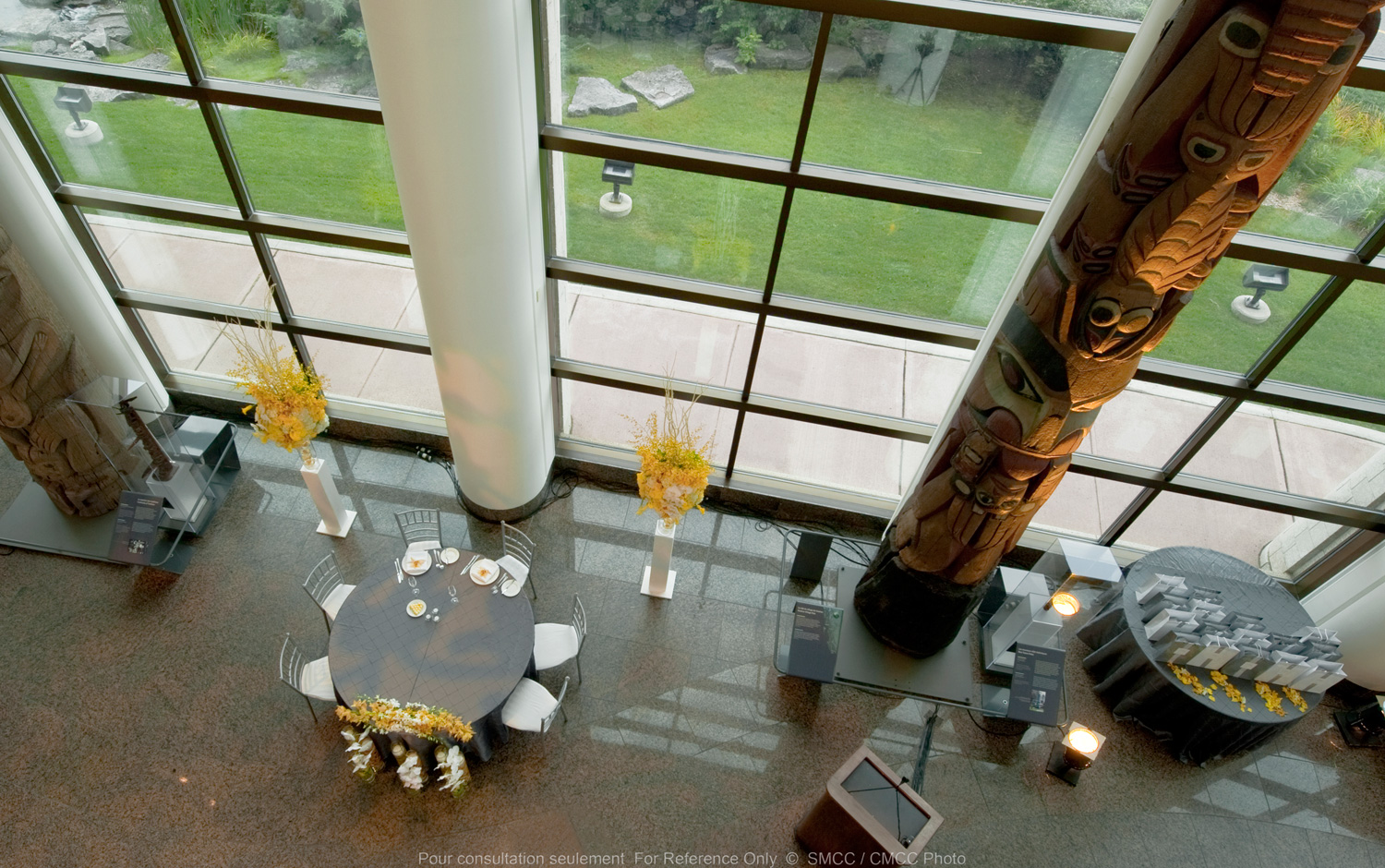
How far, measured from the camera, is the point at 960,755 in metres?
5.88

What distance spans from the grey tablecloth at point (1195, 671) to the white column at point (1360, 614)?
1.51 feet

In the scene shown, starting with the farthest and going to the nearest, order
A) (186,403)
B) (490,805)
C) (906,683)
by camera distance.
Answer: (186,403) < (906,683) < (490,805)

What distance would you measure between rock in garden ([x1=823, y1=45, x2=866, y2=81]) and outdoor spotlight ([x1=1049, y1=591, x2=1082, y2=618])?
3.66m

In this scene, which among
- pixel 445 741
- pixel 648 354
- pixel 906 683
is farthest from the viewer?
pixel 648 354

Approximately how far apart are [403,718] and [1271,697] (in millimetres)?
5704

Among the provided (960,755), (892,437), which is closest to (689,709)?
(960,755)

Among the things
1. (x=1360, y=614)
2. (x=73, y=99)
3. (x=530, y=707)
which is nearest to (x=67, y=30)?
(x=73, y=99)

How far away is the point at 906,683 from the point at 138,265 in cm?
670

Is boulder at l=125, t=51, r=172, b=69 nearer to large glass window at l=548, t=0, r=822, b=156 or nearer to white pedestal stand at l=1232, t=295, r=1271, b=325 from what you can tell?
large glass window at l=548, t=0, r=822, b=156

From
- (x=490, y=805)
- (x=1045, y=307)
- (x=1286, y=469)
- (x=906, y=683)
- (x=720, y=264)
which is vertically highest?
(x=1045, y=307)

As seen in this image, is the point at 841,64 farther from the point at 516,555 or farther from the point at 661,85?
the point at 516,555

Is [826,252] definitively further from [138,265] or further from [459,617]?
[138,265]

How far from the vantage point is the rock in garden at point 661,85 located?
4.82 metres

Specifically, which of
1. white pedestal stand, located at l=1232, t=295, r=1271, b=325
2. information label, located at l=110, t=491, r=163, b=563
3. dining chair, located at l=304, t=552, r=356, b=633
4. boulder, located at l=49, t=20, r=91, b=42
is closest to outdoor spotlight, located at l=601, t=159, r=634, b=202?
dining chair, located at l=304, t=552, r=356, b=633
